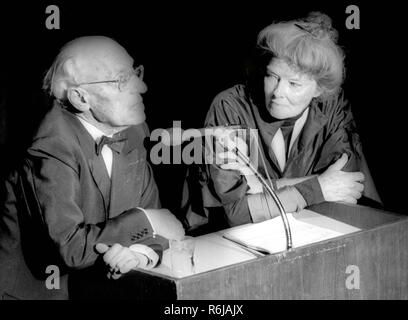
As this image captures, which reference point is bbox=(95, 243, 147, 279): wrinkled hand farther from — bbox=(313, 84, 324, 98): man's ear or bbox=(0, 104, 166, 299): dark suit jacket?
bbox=(313, 84, 324, 98): man's ear

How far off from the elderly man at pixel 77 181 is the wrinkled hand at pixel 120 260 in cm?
14

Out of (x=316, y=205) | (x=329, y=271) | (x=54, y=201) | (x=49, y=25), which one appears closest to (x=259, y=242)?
(x=329, y=271)

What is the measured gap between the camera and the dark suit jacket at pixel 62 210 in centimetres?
293

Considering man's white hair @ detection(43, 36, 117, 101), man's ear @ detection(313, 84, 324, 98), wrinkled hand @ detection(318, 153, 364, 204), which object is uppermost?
man's white hair @ detection(43, 36, 117, 101)

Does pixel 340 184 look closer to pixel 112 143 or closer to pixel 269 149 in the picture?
pixel 269 149

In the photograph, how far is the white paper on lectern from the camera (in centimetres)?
311

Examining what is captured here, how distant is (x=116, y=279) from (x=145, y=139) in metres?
1.00

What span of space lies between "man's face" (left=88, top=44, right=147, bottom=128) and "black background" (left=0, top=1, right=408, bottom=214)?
1.80ft

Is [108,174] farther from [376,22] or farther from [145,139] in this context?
[376,22]

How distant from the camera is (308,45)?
3566mm

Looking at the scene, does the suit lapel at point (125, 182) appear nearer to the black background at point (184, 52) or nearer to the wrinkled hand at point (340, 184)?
the black background at point (184, 52)

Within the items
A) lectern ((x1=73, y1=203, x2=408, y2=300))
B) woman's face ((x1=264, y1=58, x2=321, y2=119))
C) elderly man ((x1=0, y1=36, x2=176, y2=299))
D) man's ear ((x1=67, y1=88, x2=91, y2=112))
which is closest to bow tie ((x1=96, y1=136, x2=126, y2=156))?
elderly man ((x1=0, y1=36, x2=176, y2=299))

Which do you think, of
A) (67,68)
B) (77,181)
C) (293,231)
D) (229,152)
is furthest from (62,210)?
(293,231)

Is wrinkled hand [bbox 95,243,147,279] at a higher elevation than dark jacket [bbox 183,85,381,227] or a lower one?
lower
